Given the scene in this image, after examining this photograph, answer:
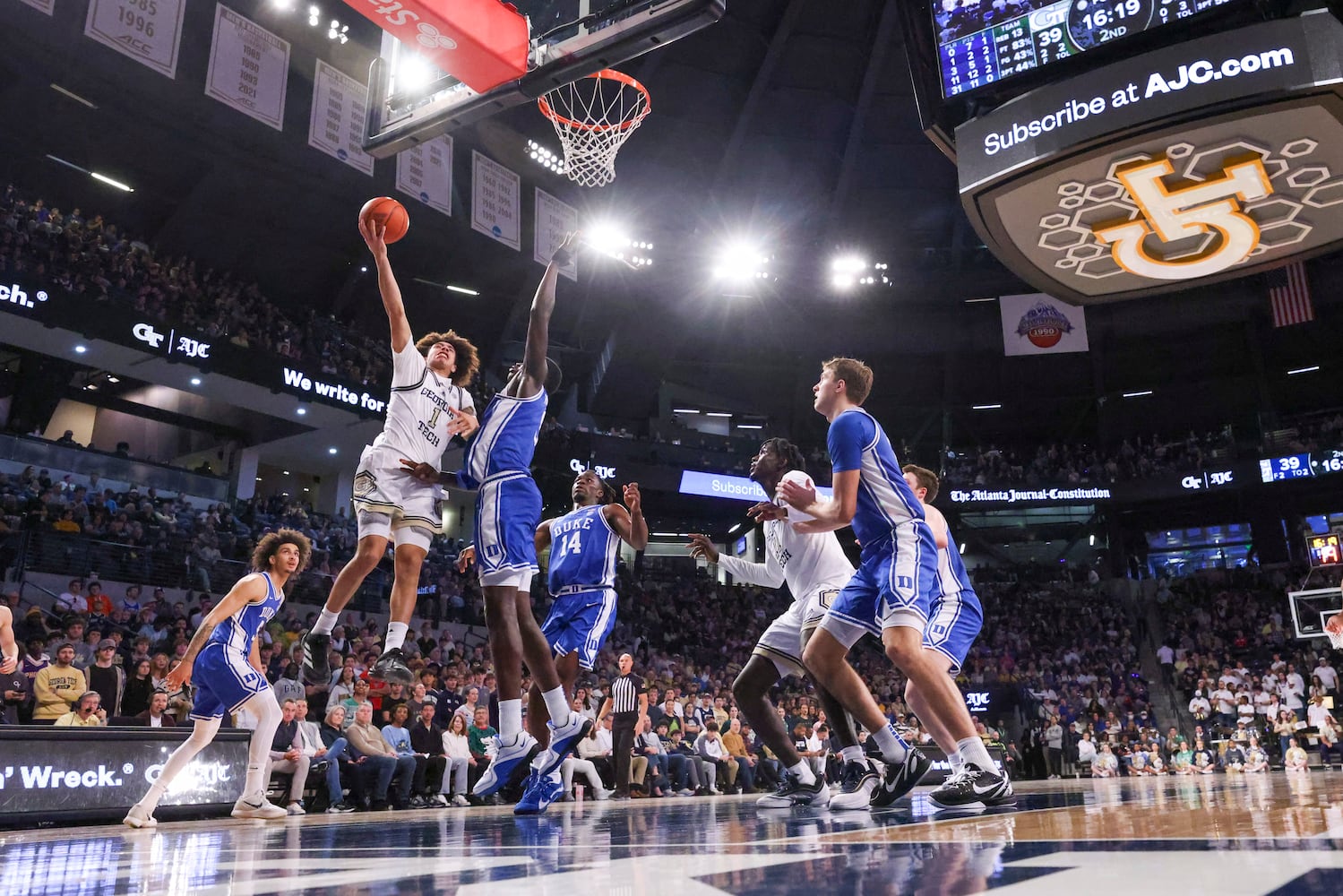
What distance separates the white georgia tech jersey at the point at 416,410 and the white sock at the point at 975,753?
2866mm

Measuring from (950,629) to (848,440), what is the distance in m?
1.25

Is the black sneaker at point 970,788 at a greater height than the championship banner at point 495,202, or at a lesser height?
lesser

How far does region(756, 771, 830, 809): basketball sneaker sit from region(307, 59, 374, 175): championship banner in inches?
605

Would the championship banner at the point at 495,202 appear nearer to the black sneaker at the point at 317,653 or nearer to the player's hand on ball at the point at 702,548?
the player's hand on ball at the point at 702,548

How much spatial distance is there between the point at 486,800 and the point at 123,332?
1092cm

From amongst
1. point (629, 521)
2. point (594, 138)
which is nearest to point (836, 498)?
point (629, 521)

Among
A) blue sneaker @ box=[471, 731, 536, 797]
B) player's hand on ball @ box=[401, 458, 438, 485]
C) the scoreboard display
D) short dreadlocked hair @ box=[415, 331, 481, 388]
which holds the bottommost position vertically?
blue sneaker @ box=[471, 731, 536, 797]

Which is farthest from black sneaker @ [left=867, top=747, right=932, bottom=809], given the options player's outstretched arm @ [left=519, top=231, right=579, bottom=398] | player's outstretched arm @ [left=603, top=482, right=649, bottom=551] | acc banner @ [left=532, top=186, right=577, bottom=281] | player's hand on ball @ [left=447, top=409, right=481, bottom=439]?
acc banner @ [left=532, top=186, right=577, bottom=281]

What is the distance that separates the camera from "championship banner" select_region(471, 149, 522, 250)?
19.9 m

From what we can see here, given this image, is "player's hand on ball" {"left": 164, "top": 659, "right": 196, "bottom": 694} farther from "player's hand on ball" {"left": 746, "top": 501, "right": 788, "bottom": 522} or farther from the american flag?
the american flag

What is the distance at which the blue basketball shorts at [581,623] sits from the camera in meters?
5.40

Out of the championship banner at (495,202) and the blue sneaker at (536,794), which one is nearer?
the blue sneaker at (536,794)

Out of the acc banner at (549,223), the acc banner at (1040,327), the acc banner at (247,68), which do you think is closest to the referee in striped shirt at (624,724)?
the acc banner at (247,68)

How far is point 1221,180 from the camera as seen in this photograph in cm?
998
